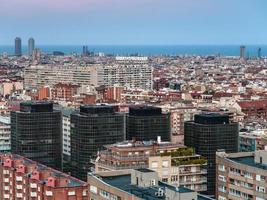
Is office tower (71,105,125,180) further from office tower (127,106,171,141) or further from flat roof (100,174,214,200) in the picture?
flat roof (100,174,214,200)

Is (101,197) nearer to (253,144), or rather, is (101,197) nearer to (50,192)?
(50,192)

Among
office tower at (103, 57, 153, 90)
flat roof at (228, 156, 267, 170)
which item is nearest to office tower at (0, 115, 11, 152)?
flat roof at (228, 156, 267, 170)

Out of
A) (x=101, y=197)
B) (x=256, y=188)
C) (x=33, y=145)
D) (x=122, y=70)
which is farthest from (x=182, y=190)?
(x=122, y=70)

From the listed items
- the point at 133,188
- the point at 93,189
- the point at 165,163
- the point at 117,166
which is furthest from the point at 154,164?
the point at 133,188

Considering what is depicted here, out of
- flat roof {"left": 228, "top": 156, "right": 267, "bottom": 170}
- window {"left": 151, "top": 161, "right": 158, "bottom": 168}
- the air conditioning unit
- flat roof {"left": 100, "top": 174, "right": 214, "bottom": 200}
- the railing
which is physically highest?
flat roof {"left": 228, "top": 156, "right": 267, "bottom": 170}

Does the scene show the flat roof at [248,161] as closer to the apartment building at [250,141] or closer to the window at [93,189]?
the window at [93,189]

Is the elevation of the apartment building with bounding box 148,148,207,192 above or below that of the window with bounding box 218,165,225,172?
below

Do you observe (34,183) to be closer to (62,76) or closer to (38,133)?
(38,133)
